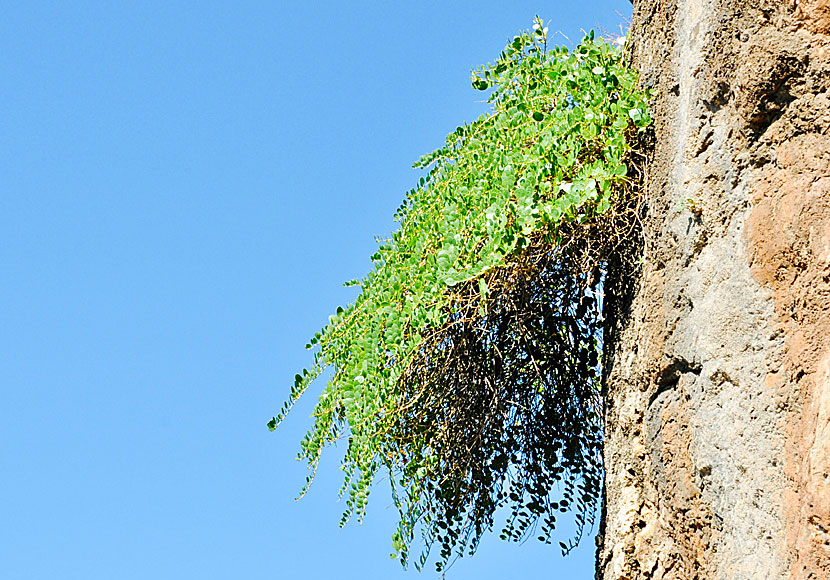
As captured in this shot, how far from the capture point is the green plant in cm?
269

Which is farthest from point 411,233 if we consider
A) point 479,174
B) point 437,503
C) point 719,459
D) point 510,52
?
point 719,459

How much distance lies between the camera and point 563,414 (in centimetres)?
325

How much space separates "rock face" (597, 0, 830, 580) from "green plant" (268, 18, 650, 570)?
17 cm

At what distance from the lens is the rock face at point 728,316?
2.16 meters

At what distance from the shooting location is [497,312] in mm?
2932

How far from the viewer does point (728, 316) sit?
2.35 metres

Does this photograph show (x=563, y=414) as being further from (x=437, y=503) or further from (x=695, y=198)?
(x=695, y=198)

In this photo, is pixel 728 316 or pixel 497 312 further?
pixel 497 312

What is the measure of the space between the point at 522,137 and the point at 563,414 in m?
0.95

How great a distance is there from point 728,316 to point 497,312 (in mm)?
758

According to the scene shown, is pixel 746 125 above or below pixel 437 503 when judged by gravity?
above

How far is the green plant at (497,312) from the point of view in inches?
106

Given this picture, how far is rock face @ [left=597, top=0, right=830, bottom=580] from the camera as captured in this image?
216cm

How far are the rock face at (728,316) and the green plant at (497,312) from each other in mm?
171
